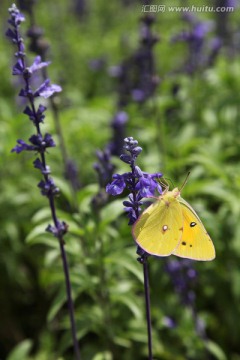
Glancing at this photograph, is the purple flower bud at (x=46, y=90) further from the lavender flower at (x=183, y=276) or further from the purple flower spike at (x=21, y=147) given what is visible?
the lavender flower at (x=183, y=276)

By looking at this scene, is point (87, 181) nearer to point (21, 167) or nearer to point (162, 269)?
point (21, 167)

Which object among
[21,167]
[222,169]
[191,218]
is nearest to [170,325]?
[222,169]

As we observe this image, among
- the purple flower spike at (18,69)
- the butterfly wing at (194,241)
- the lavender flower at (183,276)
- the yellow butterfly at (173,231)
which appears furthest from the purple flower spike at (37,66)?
the lavender flower at (183,276)

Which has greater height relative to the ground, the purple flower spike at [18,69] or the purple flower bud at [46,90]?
the purple flower spike at [18,69]

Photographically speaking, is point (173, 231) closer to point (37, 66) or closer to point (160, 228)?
point (160, 228)

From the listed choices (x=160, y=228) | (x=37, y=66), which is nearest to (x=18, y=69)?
(x=37, y=66)

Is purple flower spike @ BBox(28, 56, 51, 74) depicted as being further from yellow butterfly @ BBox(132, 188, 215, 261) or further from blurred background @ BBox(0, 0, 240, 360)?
blurred background @ BBox(0, 0, 240, 360)

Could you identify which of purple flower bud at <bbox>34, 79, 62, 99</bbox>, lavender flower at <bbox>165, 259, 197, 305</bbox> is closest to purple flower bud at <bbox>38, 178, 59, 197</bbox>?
purple flower bud at <bbox>34, 79, 62, 99</bbox>
